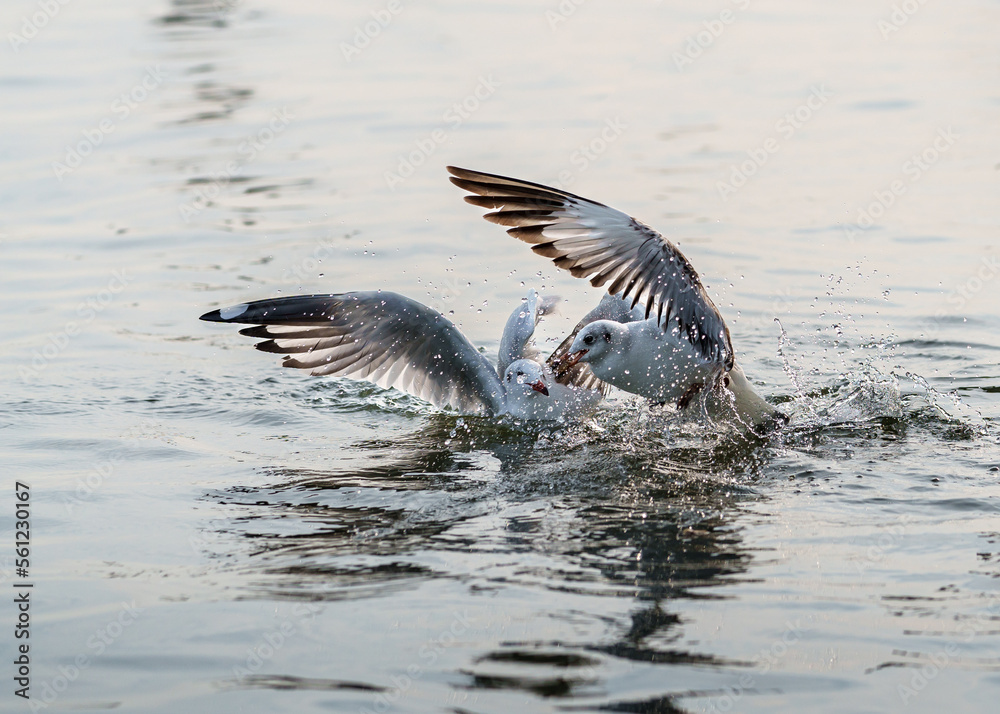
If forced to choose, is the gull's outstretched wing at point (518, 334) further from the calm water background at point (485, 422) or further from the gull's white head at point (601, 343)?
the gull's white head at point (601, 343)

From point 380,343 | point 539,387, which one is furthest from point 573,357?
point 380,343

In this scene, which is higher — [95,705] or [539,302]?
[539,302]

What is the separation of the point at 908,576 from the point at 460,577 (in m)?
1.77

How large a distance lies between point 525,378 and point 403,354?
30.3 inches

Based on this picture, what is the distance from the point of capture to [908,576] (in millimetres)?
4812

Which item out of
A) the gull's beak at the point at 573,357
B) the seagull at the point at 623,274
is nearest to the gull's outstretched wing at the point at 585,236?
the seagull at the point at 623,274

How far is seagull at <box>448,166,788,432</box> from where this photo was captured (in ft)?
20.7

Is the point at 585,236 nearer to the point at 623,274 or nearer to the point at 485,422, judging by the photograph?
the point at 623,274

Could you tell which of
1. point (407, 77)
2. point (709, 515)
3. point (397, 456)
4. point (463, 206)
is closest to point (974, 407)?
point (709, 515)

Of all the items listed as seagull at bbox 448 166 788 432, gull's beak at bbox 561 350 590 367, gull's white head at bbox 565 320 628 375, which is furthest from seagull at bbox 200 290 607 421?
seagull at bbox 448 166 788 432

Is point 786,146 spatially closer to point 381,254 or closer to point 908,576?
point 381,254

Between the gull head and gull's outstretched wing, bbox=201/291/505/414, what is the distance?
7 centimetres

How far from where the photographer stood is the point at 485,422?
24.5ft

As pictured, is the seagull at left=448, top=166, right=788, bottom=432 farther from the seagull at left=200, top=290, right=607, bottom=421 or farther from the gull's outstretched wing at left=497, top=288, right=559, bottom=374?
the gull's outstretched wing at left=497, top=288, right=559, bottom=374
